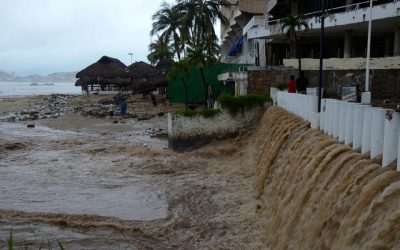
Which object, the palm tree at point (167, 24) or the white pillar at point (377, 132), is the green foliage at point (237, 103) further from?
the palm tree at point (167, 24)

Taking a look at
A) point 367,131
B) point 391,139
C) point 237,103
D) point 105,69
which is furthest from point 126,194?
point 105,69

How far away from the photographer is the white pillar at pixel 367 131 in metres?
6.72

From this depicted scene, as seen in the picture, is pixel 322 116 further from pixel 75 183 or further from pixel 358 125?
pixel 75 183

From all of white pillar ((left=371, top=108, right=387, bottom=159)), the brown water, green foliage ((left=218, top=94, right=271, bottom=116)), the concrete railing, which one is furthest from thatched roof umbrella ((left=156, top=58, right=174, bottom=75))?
white pillar ((left=371, top=108, right=387, bottom=159))

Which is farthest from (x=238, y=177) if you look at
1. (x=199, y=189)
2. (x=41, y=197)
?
(x=41, y=197)

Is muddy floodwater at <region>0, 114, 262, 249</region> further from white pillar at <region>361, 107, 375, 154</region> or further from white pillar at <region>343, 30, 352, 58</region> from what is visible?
white pillar at <region>343, 30, 352, 58</region>

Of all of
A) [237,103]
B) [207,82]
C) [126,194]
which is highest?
[207,82]

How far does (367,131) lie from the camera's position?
6766mm

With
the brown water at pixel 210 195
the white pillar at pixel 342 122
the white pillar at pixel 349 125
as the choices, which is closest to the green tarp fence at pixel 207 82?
the brown water at pixel 210 195

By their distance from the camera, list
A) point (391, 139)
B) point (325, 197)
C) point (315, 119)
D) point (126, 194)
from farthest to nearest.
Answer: point (126, 194) < point (315, 119) < point (325, 197) < point (391, 139)

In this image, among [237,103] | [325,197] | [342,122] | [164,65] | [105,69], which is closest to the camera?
[325,197]

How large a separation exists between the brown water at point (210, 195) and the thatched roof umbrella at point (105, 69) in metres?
25.7

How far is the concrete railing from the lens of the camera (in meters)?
5.80

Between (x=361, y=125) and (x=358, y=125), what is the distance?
9 cm
